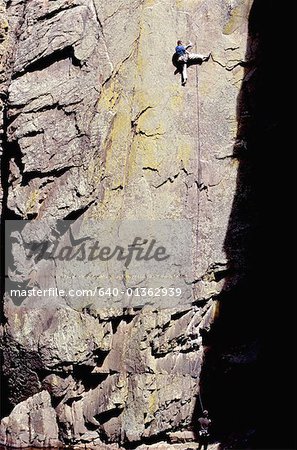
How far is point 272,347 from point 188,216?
275 centimetres

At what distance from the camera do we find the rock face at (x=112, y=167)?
962 cm

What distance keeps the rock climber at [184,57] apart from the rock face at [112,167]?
0.11 m

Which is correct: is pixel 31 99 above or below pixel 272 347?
above

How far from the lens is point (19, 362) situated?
9.98 metres

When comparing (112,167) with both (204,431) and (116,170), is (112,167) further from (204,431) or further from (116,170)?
(204,431)

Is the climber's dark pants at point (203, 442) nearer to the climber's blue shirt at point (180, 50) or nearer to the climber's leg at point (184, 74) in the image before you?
the climber's leg at point (184, 74)

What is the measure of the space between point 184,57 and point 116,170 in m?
1.92

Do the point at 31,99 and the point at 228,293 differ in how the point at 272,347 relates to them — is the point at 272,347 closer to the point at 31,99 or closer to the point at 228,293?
the point at 228,293

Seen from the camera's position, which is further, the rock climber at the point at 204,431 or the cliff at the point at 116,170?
the rock climber at the point at 204,431

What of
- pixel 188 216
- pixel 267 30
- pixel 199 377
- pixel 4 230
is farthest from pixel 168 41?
pixel 199 377

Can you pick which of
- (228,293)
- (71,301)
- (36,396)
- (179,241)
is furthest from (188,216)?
(36,396)

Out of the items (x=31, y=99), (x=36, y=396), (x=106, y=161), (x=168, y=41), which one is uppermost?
(x=168, y=41)

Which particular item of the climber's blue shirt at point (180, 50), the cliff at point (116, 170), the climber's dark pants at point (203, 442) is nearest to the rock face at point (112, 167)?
the cliff at point (116, 170)

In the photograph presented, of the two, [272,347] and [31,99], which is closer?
[31,99]
